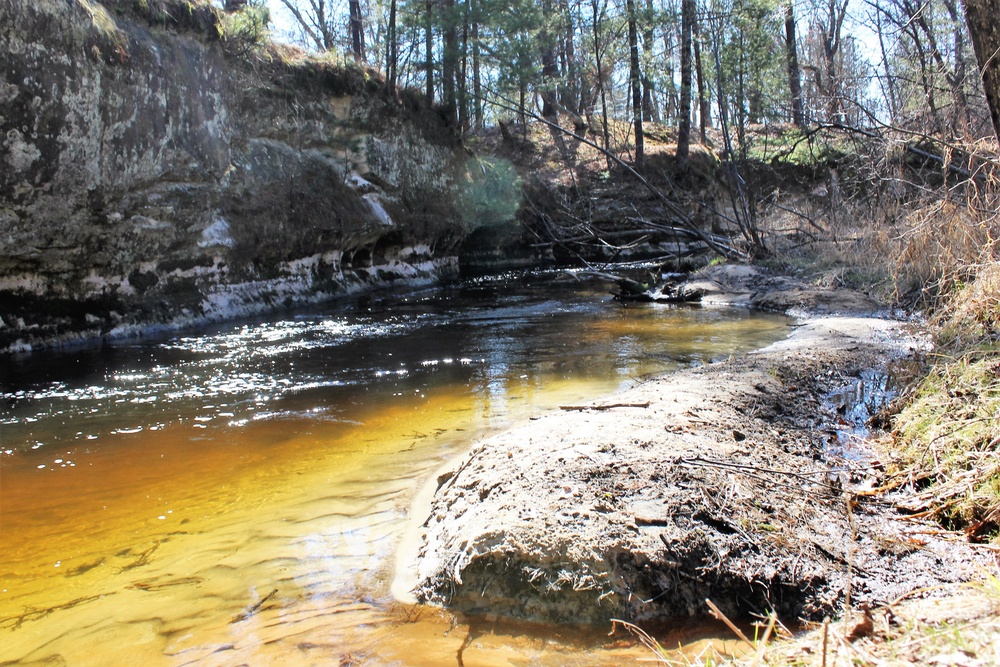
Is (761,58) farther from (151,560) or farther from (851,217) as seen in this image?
(151,560)

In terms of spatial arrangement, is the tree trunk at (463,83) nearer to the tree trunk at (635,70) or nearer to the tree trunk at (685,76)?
the tree trunk at (685,76)

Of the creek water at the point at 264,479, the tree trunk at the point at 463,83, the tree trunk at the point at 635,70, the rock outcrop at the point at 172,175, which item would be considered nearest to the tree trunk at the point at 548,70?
the tree trunk at the point at 463,83

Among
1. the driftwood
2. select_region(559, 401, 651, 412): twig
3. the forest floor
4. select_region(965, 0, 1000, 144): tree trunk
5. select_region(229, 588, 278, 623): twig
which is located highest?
select_region(965, 0, 1000, 144): tree trunk

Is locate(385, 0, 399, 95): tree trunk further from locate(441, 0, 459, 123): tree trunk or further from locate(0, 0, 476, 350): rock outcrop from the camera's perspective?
locate(441, 0, 459, 123): tree trunk

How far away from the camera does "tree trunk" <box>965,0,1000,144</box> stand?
12.8ft

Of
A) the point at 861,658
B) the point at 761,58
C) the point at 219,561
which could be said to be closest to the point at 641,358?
the point at 219,561

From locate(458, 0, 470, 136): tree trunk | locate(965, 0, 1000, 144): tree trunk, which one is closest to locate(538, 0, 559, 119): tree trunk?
locate(458, 0, 470, 136): tree trunk

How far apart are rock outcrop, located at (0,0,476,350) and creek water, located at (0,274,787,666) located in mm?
1374

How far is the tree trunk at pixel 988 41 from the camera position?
3908 mm

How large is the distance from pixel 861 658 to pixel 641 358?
5698mm

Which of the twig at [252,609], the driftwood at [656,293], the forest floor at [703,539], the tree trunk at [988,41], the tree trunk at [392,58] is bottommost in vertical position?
the twig at [252,609]

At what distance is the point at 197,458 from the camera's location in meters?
4.67

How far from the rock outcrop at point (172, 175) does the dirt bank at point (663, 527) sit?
836 centimetres

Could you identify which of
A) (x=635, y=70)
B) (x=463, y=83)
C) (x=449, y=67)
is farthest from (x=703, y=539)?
(x=635, y=70)
